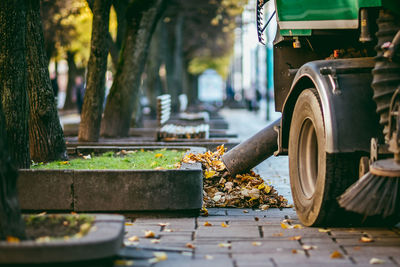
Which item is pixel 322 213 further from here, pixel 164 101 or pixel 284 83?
pixel 164 101

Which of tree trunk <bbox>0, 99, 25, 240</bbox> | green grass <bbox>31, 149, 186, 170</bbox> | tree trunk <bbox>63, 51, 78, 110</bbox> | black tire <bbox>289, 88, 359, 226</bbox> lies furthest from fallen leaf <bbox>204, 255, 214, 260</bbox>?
tree trunk <bbox>63, 51, 78, 110</bbox>

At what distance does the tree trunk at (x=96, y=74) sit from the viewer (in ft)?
40.4

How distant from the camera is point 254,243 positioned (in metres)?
5.86

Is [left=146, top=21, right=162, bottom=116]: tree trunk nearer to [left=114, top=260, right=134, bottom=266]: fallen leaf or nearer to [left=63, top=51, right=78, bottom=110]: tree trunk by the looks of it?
[left=63, top=51, right=78, bottom=110]: tree trunk

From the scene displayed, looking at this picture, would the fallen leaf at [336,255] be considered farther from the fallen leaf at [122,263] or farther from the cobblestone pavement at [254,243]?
the fallen leaf at [122,263]

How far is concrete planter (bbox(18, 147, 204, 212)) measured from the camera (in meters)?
7.18

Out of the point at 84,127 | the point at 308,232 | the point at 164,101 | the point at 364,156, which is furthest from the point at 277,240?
the point at 164,101

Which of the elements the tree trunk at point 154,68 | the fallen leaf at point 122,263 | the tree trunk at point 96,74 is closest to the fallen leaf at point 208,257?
the fallen leaf at point 122,263

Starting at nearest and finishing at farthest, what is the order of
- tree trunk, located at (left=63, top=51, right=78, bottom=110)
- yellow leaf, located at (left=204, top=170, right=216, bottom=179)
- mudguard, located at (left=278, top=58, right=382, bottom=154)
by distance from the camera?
1. mudguard, located at (left=278, top=58, right=382, bottom=154)
2. yellow leaf, located at (left=204, top=170, right=216, bottom=179)
3. tree trunk, located at (left=63, top=51, right=78, bottom=110)

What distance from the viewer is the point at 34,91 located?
30.4ft

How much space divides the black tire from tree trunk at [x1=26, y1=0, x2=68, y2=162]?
12.0 feet

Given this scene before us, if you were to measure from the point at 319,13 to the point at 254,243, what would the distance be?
2.15 m

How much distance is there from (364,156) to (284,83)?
240 cm

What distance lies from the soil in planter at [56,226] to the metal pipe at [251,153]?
3539 mm
